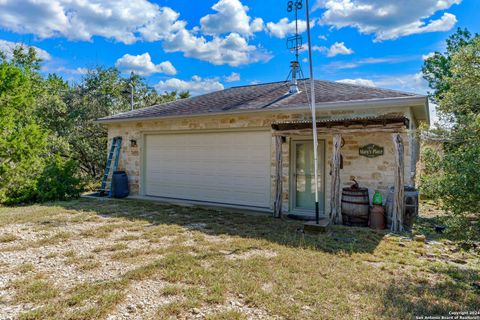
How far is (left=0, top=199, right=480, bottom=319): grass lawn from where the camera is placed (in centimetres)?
270

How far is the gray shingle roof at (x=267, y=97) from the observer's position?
699 centimetres

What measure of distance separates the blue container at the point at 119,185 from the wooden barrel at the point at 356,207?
275 inches

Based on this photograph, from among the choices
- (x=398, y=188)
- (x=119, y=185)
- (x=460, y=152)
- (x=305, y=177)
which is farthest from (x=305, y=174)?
(x=119, y=185)

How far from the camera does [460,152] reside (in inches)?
135

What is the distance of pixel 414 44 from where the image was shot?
41.7ft

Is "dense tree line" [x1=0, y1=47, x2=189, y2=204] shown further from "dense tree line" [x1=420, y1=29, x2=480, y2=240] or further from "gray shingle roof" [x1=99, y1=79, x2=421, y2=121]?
"dense tree line" [x1=420, y1=29, x2=480, y2=240]

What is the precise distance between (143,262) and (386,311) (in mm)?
2793

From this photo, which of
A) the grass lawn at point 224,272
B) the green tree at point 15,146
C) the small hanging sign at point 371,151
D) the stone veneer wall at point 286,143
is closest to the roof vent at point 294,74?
the stone veneer wall at point 286,143

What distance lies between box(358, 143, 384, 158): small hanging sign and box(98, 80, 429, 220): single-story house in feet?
0.07

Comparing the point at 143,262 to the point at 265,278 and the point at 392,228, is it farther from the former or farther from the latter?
the point at 392,228

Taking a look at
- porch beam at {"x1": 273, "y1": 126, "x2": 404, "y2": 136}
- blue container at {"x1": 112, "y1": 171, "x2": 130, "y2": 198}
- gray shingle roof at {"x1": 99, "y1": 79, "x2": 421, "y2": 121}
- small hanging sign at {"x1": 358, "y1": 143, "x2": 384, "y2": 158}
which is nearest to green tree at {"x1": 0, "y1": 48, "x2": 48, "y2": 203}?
blue container at {"x1": 112, "y1": 171, "x2": 130, "y2": 198}

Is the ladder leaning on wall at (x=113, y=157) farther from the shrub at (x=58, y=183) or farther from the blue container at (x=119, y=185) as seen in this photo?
the shrub at (x=58, y=183)

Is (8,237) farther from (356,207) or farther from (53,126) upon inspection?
(53,126)

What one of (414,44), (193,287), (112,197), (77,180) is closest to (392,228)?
(193,287)
